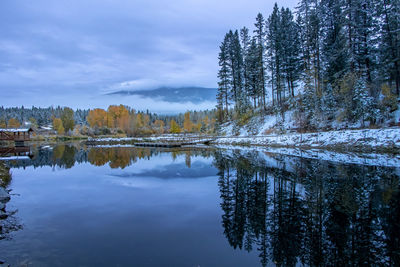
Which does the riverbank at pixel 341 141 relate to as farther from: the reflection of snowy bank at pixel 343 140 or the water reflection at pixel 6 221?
the water reflection at pixel 6 221

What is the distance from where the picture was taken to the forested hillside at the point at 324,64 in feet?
97.2

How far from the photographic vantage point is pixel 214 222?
8703mm

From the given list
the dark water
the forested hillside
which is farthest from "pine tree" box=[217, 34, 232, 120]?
the dark water

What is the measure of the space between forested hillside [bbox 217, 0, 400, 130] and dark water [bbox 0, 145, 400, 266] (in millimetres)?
18131

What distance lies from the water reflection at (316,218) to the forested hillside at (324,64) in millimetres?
18744

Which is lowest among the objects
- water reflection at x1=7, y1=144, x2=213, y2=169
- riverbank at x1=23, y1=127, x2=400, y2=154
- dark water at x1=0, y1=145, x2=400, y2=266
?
dark water at x1=0, y1=145, x2=400, y2=266

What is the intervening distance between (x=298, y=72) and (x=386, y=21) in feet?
55.2

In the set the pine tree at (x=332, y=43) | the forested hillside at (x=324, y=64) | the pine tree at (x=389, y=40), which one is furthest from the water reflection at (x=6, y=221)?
the pine tree at (x=332, y=43)

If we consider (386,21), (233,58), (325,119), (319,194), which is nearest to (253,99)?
(233,58)

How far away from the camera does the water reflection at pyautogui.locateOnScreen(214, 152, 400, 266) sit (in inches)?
244

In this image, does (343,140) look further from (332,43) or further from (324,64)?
(332,43)


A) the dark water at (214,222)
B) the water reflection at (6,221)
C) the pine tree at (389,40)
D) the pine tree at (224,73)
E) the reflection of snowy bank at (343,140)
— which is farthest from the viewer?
the pine tree at (224,73)

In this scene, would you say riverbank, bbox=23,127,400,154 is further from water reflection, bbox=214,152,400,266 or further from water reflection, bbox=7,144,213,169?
water reflection, bbox=214,152,400,266

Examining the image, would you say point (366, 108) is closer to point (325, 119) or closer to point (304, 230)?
point (325, 119)
